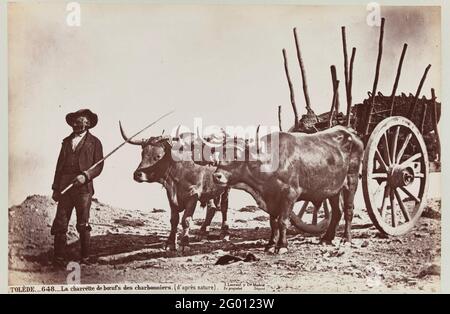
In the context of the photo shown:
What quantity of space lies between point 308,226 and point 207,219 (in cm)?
69

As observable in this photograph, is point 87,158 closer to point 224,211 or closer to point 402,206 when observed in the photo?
point 224,211

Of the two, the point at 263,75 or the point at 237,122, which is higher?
the point at 263,75

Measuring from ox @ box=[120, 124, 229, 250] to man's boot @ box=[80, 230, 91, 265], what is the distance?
497 millimetres

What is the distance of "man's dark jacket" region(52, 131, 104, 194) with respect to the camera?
4.67 meters

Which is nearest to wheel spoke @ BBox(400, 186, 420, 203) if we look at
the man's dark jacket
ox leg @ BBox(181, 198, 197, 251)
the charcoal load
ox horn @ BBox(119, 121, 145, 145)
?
the charcoal load

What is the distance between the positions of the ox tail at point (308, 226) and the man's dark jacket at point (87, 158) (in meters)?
→ 1.34

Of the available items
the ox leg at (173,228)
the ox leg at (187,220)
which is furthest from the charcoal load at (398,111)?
the ox leg at (173,228)

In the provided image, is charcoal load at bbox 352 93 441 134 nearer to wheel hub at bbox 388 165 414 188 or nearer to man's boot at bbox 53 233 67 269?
wheel hub at bbox 388 165 414 188

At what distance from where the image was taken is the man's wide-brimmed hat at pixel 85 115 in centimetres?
468
